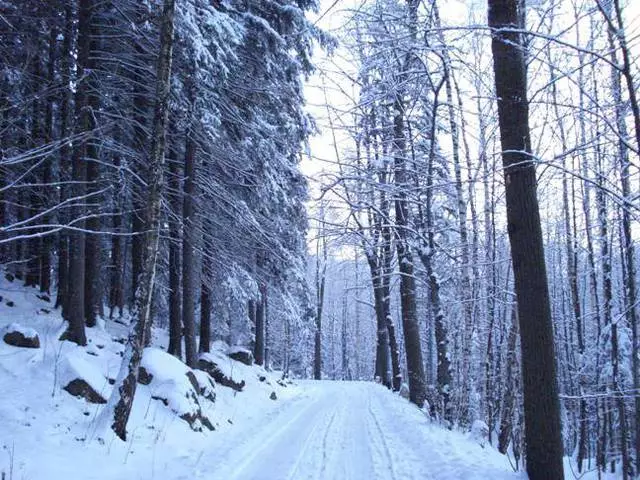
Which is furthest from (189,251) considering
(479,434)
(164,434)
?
(479,434)

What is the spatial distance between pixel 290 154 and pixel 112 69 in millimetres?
7129

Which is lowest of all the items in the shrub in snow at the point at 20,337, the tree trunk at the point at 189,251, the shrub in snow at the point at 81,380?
the shrub in snow at the point at 81,380

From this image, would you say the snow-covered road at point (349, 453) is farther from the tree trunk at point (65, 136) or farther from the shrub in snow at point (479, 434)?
the tree trunk at point (65, 136)

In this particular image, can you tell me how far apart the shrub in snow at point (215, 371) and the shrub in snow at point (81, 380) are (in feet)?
19.7

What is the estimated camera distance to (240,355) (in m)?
18.6

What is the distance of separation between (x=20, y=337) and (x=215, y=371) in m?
6.83

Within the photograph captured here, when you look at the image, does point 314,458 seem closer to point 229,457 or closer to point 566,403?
point 229,457

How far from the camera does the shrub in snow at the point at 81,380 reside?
8.23m

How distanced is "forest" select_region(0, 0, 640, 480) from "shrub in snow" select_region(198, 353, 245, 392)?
284 mm

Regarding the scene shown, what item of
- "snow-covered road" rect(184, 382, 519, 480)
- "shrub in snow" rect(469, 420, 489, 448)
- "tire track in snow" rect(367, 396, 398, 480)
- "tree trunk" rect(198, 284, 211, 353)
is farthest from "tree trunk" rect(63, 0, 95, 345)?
Answer: "shrub in snow" rect(469, 420, 489, 448)

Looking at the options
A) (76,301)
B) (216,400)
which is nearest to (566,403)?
(216,400)

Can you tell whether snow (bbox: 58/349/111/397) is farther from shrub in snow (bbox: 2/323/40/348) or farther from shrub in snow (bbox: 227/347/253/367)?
shrub in snow (bbox: 227/347/253/367)

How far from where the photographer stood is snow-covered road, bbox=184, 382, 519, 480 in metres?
6.89

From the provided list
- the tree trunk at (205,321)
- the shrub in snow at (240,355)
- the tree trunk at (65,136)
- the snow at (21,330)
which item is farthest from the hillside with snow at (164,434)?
the shrub in snow at (240,355)
